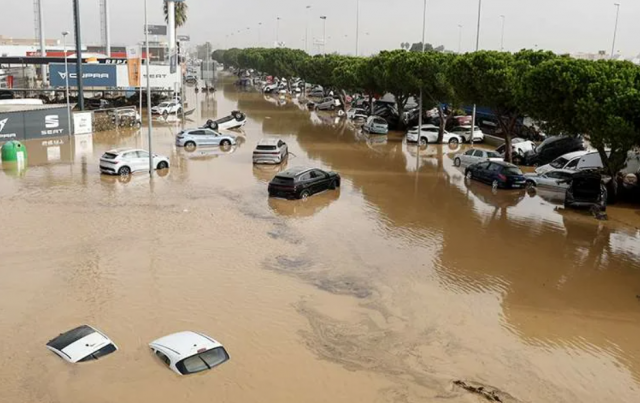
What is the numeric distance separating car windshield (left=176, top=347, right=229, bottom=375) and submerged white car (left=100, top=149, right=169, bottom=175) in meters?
19.7

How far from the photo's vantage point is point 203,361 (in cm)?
1166

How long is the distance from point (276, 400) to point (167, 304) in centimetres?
494

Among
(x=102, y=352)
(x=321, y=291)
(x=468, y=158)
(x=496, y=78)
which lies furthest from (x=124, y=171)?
(x=496, y=78)

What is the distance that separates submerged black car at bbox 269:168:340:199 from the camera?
25.5m

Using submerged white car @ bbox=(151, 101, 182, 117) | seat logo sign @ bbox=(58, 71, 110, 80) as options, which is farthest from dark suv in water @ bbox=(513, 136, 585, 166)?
seat logo sign @ bbox=(58, 71, 110, 80)

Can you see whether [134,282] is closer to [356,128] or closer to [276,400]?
[276,400]

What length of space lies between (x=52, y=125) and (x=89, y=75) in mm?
22947

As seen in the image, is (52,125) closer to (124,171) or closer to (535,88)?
A: (124,171)

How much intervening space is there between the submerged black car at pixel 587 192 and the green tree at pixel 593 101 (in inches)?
57.4

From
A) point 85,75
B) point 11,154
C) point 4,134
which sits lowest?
point 11,154

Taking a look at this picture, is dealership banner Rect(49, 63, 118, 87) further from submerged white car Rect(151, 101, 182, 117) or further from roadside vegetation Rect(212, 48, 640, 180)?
roadside vegetation Rect(212, 48, 640, 180)

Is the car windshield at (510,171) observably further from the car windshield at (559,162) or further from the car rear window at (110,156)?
the car rear window at (110,156)

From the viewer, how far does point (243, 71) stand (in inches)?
7082

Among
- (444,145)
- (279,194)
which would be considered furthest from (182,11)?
(279,194)
